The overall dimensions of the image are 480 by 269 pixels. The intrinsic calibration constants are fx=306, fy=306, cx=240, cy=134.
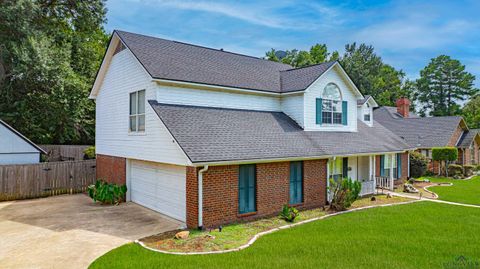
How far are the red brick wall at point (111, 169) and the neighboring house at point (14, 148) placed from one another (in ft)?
11.7

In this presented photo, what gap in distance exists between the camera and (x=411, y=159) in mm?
25547

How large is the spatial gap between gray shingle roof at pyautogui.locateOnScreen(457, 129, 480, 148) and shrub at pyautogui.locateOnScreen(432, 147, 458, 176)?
5625 millimetres

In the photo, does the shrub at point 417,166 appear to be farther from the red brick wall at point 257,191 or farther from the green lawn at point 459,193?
the red brick wall at point 257,191

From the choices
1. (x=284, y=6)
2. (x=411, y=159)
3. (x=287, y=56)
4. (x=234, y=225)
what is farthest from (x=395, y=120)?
(x=234, y=225)

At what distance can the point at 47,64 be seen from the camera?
835 inches

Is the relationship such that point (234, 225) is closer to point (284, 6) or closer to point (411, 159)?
point (284, 6)

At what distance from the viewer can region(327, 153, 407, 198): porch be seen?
16.1 m

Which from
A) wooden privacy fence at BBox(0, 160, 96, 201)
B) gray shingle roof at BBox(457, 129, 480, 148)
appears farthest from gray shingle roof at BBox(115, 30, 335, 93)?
gray shingle roof at BBox(457, 129, 480, 148)

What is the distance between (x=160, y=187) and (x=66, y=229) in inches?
145

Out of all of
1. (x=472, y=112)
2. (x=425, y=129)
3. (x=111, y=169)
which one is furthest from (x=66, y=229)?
(x=472, y=112)

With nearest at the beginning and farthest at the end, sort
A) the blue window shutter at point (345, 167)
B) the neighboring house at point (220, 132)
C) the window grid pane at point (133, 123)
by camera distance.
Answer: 1. the neighboring house at point (220, 132)
2. the window grid pane at point (133, 123)
3. the blue window shutter at point (345, 167)

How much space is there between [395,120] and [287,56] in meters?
17.8

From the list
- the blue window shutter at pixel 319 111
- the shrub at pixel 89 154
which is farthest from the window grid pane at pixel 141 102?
the shrub at pixel 89 154

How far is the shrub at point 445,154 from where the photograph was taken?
1030 inches
